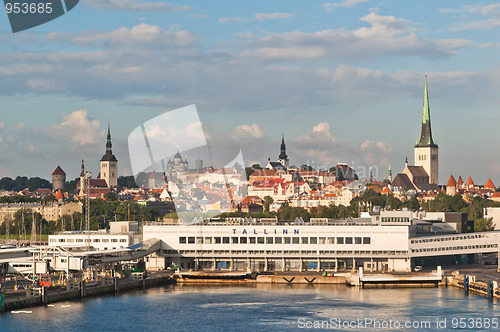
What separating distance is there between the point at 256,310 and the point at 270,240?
24046mm

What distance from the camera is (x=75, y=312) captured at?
6600cm

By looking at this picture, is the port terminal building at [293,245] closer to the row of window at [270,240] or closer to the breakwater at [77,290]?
the row of window at [270,240]

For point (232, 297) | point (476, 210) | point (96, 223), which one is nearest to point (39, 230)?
point (96, 223)

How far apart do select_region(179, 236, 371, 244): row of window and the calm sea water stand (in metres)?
10.8

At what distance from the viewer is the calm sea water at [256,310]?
6100 centimetres

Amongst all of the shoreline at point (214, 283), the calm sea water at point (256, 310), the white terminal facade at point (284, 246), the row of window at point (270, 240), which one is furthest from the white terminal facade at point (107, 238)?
the calm sea water at point (256, 310)

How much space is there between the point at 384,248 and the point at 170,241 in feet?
66.8

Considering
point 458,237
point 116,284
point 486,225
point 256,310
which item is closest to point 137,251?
point 116,284

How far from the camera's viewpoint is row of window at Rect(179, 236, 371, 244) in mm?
89438

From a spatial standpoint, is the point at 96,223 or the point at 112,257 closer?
the point at 112,257

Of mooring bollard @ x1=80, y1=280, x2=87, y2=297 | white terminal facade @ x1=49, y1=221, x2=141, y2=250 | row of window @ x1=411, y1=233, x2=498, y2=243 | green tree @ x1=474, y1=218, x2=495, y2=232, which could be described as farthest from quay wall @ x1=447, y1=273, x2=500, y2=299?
green tree @ x1=474, y1=218, x2=495, y2=232

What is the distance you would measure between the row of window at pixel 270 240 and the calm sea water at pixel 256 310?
1084 cm

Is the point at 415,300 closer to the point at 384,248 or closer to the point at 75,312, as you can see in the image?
the point at 384,248

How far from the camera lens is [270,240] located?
298ft
